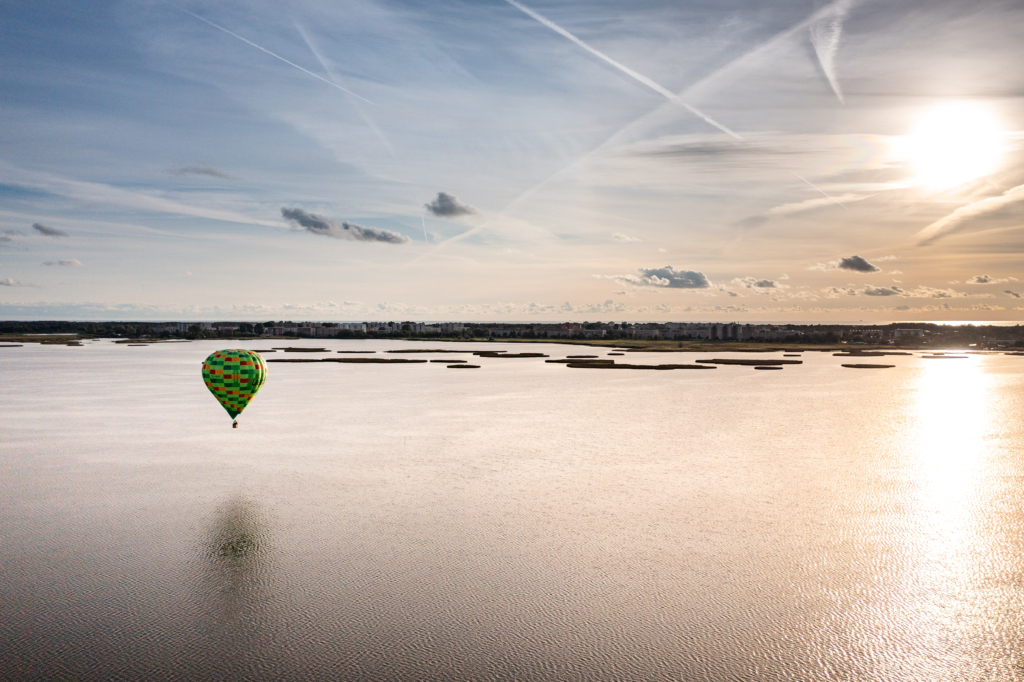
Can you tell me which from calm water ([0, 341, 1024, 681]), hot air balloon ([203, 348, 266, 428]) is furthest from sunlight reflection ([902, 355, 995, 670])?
hot air balloon ([203, 348, 266, 428])

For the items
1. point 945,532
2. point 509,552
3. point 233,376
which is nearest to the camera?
point 509,552

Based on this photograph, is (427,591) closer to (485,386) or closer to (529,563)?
(529,563)

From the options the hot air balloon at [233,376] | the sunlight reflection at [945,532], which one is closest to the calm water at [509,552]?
the sunlight reflection at [945,532]

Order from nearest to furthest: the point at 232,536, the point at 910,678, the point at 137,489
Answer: the point at 910,678 → the point at 232,536 → the point at 137,489

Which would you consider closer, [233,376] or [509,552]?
[509,552]

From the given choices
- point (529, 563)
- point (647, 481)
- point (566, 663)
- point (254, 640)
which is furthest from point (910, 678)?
point (647, 481)

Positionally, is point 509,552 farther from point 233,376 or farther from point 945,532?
point 233,376

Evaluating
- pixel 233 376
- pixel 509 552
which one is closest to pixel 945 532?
pixel 509 552

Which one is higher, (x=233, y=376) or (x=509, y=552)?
(x=233, y=376)
